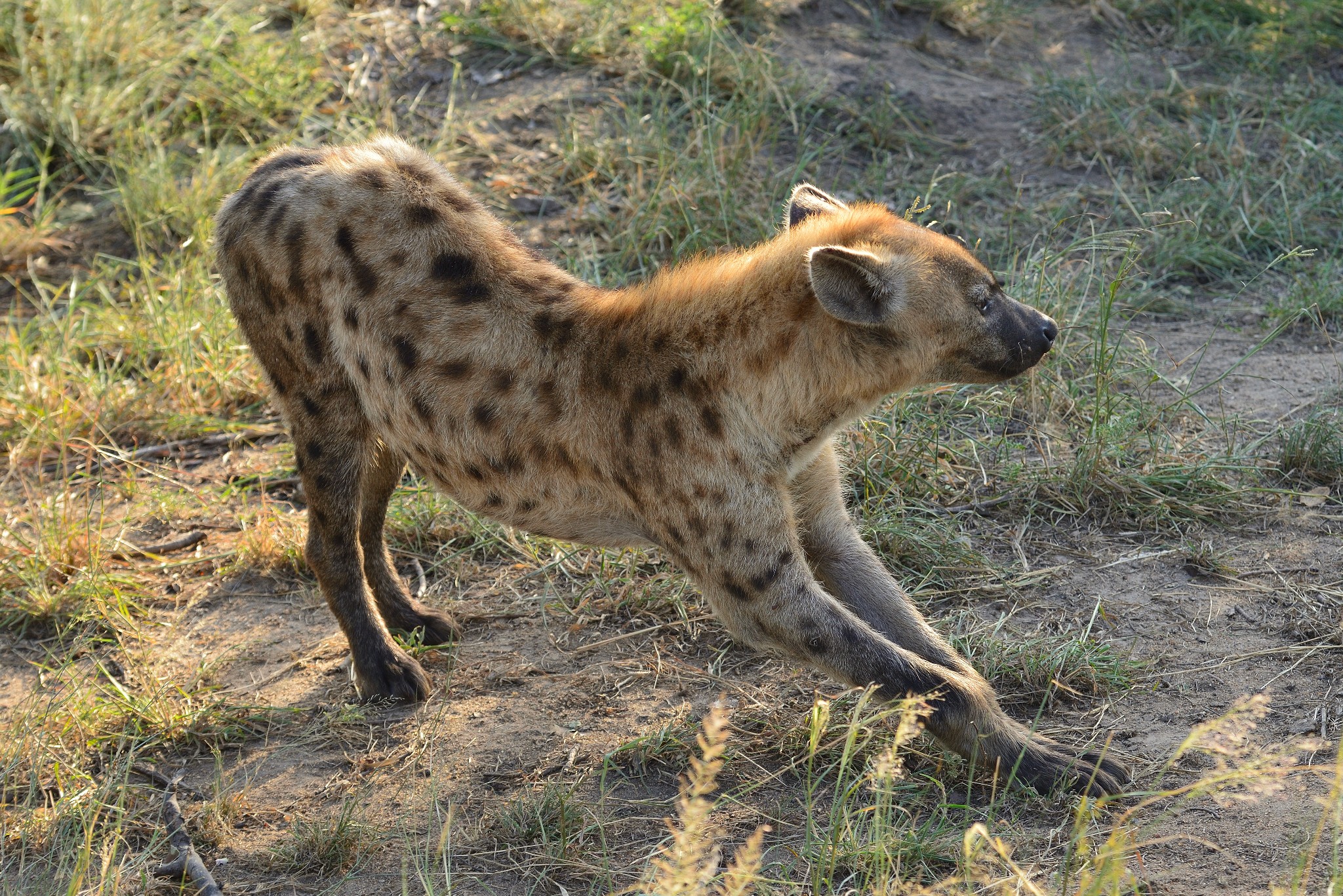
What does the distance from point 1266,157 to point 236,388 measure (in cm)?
384

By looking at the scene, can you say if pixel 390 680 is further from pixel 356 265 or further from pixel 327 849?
pixel 356 265

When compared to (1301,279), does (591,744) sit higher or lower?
lower

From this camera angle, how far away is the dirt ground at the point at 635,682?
2.68 meters

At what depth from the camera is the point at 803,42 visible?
18.9 ft

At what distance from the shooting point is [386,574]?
3.53 m

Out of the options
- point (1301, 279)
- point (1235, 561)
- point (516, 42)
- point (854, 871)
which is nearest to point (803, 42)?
point (516, 42)

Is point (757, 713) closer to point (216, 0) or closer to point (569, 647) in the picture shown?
point (569, 647)

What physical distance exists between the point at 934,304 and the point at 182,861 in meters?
1.82

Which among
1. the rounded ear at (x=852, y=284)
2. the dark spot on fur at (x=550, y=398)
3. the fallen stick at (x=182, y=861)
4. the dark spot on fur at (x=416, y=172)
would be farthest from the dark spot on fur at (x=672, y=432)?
the fallen stick at (x=182, y=861)

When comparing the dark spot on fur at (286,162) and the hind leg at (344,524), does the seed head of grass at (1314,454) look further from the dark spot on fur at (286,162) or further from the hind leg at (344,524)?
the dark spot on fur at (286,162)

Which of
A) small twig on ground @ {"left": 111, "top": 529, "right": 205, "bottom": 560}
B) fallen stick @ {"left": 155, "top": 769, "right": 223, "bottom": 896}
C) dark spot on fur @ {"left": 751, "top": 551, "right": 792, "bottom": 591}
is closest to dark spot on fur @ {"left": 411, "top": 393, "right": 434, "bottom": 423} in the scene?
dark spot on fur @ {"left": 751, "top": 551, "right": 792, "bottom": 591}

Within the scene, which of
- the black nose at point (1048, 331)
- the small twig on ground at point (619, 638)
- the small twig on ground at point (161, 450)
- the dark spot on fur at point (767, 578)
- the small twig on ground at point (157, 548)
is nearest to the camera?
the dark spot on fur at point (767, 578)

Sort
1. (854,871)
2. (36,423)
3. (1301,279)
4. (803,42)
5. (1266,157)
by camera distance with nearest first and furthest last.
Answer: (854,871) < (36,423) < (1301,279) < (1266,157) < (803,42)

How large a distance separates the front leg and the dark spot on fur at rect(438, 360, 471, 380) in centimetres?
65
